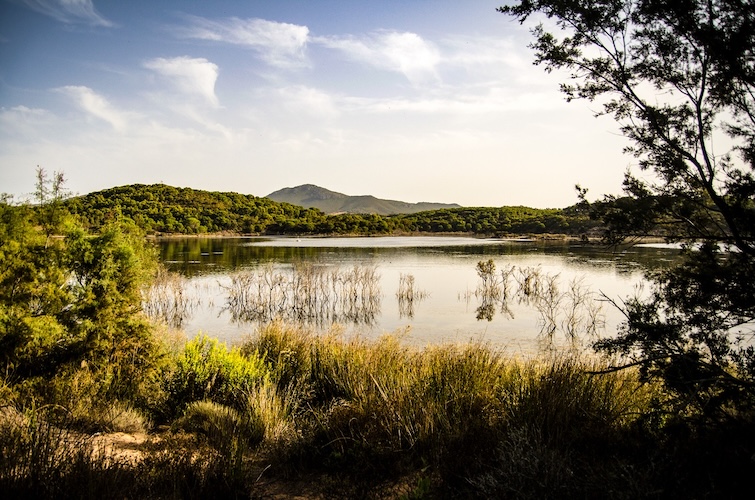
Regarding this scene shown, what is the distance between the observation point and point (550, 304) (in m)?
19.0

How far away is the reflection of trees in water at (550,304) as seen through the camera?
17.4m

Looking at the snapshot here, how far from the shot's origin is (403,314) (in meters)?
19.9

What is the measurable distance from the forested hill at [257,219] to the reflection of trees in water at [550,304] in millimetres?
66904

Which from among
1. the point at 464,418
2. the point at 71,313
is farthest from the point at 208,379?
the point at 464,418

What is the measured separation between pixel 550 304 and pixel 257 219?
10580 cm

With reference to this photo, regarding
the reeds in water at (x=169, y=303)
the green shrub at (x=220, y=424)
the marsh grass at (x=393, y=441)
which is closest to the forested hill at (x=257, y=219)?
the reeds in water at (x=169, y=303)

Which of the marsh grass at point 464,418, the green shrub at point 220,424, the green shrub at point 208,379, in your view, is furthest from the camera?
the green shrub at point 208,379

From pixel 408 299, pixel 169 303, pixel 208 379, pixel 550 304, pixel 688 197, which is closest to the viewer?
pixel 688 197

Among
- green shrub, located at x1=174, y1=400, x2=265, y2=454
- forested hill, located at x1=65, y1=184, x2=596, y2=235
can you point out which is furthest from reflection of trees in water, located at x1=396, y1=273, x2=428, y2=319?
forested hill, located at x1=65, y1=184, x2=596, y2=235

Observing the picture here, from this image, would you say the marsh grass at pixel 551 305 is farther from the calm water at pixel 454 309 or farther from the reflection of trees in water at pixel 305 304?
the reflection of trees in water at pixel 305 304

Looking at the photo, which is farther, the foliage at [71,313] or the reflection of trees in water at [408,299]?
the reflection of trees in water at [408,299]

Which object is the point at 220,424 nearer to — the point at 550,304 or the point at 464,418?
the point at 464,418

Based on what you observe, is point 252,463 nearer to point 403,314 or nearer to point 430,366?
point 430,366

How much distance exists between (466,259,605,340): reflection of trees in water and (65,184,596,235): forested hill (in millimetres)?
66904
